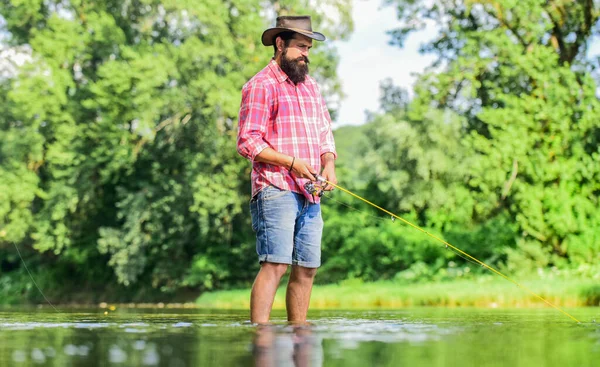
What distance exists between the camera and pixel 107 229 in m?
29.5

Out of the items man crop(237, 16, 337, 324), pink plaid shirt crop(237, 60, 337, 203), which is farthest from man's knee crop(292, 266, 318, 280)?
pink plaid shirt crop(237, 60, 337, 203)

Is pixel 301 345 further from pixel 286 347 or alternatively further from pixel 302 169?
pixel 302 169

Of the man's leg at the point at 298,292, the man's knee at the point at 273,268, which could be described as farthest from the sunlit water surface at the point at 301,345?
the man's leg at the point at 298,292

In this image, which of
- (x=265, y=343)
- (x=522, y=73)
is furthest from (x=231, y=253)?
(x=265, y=343)

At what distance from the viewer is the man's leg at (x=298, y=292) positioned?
6.27 metres

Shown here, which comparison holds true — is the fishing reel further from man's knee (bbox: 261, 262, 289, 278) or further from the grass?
the grass

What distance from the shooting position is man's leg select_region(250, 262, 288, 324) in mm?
5898

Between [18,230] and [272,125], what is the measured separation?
25066 mm

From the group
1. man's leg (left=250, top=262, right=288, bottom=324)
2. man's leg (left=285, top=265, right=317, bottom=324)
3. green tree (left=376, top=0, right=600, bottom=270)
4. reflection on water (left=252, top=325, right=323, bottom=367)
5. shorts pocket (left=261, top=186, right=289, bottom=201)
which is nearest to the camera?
reflection on water (left=252, top=325, right=323, bottom=367)

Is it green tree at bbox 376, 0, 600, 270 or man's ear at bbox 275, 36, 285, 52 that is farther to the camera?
green tree at bbox 376, 0, 600, 270

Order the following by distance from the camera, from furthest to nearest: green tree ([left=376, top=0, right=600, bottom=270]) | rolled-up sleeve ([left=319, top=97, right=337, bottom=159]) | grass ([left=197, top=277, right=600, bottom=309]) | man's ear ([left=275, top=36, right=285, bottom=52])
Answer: green tree ([left=376, top=0, right=600, bottom=270])
grass ([left=197, top=277, right=600, bottom=309])
rolled-up sleeve ([left=319, top=97, right=337, bottom=159])
man's ear ([left=275, top=36, right=285, bottom=52])

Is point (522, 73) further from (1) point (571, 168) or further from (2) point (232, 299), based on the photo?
(2) point (232, 299)

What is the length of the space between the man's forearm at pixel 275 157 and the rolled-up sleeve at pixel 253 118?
0.18 feet

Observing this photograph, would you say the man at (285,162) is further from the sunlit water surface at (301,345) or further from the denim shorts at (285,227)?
the sunlit water surface at (301,345)
